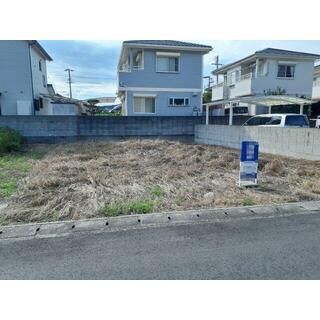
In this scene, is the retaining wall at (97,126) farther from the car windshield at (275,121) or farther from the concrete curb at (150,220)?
the concrete curb at (150,220)

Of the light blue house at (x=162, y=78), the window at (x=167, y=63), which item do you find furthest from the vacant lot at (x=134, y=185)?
the window at (x=167, y=63)

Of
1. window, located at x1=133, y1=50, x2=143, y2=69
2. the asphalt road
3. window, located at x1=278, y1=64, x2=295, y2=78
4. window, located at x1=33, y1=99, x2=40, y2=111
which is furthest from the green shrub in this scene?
window, located at x1=278, y1=64, x2=295, y2=78

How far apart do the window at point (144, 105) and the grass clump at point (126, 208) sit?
1246 centimetres

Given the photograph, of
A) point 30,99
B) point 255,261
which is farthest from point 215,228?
point 30,99

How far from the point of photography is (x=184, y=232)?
326 cm

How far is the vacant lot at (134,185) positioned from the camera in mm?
4039

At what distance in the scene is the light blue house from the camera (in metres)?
15.4

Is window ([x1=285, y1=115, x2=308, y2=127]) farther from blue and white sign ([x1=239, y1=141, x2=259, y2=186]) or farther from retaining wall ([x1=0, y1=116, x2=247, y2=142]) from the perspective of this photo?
blue and white sign ([x1=239, y1=141, x2=259, y2=186])

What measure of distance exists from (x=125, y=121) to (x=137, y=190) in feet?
27.7

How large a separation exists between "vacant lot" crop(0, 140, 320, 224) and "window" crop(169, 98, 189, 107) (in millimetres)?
8978

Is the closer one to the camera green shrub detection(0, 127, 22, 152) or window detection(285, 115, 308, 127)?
green shrub detection(0, 127, 22, 152)

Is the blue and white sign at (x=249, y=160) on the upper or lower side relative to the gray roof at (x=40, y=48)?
lower

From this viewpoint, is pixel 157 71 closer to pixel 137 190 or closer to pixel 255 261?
pixel 137 190

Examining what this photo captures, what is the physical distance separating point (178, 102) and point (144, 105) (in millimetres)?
2244
